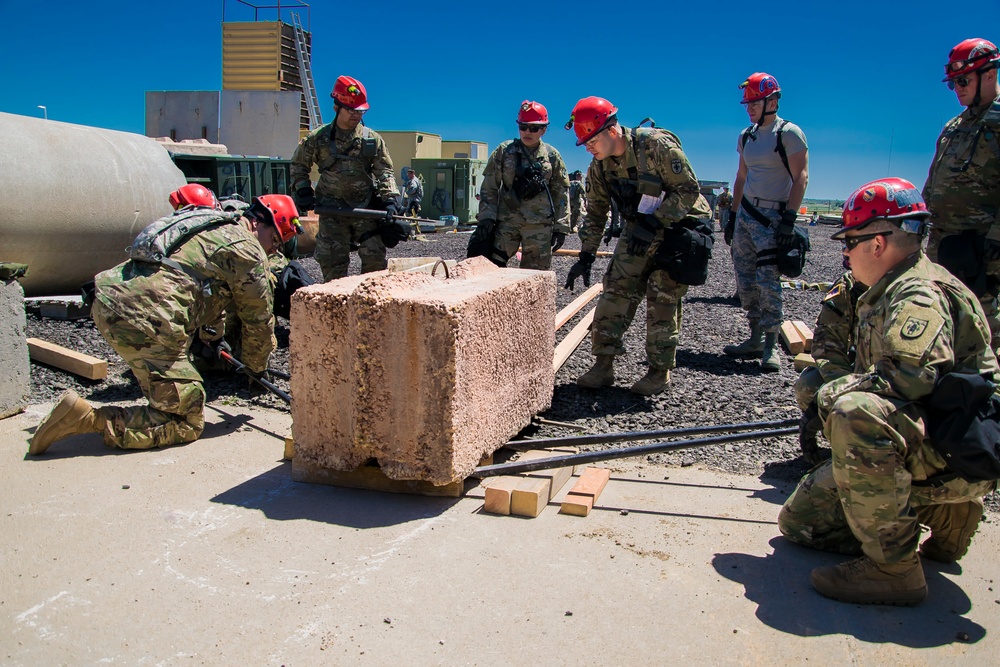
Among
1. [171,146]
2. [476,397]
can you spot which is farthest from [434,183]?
[476,397]

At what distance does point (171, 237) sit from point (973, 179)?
15.9 ft

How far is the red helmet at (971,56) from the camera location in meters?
4.63

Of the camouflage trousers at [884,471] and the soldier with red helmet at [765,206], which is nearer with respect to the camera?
the camouflage trousers at [884,471]

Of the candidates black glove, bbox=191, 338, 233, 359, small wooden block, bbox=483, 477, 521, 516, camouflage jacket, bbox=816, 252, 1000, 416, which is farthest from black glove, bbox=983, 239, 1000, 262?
black glove, bbox=191, 338, 233, 359

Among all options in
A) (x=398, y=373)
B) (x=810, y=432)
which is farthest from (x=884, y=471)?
(x=398, y=373)

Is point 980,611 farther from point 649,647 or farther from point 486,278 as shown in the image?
point 486,278

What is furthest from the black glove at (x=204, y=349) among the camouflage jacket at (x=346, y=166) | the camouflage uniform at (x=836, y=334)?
the camouflage uniform at (x=836, y=334)

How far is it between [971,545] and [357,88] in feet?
18.8

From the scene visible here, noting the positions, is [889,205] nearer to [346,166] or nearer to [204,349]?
[204,349]

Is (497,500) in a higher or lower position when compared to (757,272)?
lower

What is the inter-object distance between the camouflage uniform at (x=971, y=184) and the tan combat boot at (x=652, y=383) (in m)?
1.89

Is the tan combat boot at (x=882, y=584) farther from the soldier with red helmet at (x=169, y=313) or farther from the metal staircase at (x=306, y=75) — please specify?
the metal staircase at (x=306, y=75)

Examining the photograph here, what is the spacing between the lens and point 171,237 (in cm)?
441

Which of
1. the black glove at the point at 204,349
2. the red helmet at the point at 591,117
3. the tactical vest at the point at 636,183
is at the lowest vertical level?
the black glove at the point at 204,349
